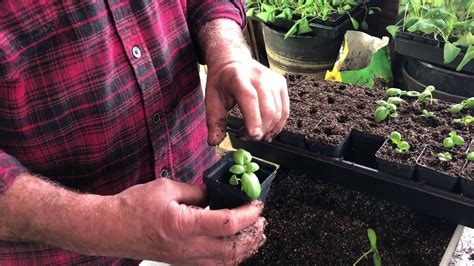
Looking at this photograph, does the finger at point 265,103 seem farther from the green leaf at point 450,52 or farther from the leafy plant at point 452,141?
the green leaf at point 450,52

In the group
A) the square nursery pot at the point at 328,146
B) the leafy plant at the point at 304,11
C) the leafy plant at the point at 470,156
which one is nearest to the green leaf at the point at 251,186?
the square nursery pot at the point at 328,146

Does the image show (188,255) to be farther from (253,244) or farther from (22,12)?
(22,12)

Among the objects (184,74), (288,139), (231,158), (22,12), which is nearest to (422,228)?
(288,139)

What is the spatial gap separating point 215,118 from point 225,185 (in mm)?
130

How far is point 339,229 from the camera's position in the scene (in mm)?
1089

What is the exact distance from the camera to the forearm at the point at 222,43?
89 cm

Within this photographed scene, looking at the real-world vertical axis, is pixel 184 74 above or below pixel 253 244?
above

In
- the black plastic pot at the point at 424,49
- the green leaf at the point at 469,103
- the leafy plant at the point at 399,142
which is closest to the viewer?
the leafy plant at the point at 399,142

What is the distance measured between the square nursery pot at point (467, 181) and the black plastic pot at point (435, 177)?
0.01 meters

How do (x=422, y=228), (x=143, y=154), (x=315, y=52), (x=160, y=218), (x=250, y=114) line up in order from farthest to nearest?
(x=315, y=52)
(x=422, y=228)
(x=143, y=154)
(x=250, y=114)
(x=160, y=218)

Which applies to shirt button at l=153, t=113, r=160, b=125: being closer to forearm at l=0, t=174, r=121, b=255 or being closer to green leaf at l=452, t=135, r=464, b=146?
forearm at l=0, t=174, r=121, b=255

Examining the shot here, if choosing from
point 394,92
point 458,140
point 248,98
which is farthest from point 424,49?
point 248,98

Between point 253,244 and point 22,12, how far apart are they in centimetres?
52

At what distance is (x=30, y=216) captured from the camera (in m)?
0.68
